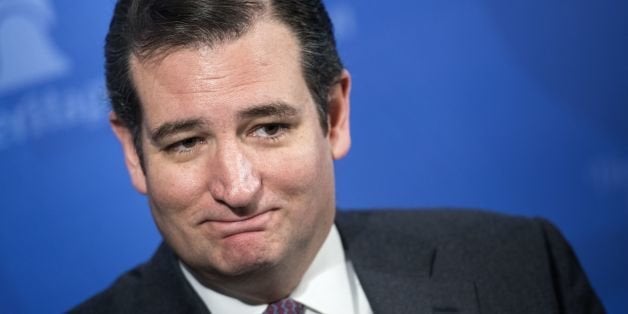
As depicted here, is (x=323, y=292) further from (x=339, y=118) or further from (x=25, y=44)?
(x=25, y=44)

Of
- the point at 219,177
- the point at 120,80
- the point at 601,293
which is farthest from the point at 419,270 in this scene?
the point at 601,293

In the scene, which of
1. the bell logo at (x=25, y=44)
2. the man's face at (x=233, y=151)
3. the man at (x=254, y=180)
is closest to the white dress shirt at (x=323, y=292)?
the man at (x=254, y=180)

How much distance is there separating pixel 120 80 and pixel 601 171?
207 cm

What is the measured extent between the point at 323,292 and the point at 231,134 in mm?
553

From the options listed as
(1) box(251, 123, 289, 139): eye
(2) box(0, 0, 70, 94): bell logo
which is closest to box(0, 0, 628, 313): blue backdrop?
(2) box(0, 0, 70, 94): bell logo

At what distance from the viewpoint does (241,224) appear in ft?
6.43

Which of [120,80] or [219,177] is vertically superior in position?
[120,80]

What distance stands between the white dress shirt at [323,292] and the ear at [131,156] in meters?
0.27

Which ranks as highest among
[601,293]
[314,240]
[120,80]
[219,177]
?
[120,80]

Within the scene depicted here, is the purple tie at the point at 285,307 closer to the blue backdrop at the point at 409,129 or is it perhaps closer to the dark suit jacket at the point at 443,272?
the dark suit jacket at the point at 443,272

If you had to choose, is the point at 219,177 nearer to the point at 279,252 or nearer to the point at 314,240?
the point at 279,252

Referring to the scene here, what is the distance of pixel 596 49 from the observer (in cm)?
335

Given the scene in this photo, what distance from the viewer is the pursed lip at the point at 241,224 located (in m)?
1.96

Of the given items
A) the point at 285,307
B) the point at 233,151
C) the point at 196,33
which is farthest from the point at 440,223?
the point at 196,33
